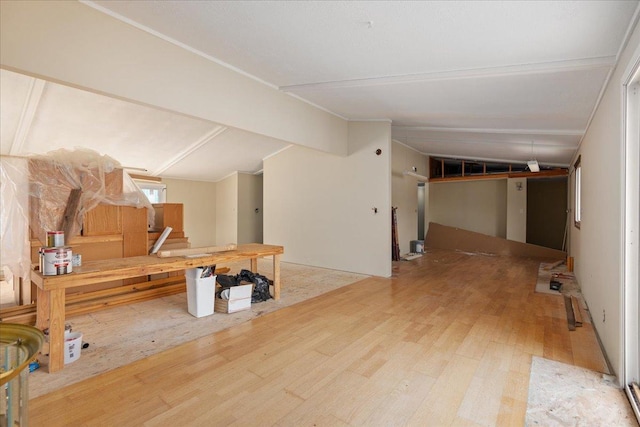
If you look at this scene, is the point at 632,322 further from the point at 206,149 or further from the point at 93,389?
the point at 206,149

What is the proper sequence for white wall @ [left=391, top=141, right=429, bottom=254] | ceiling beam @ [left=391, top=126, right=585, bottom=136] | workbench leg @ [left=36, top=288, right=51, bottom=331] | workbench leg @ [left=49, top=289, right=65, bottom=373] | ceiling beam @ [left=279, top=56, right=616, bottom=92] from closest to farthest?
workbench leg @ [left=49, top=289, right=65, bottom=373] < ceiling beam @ [left=279, top=56, right=616, bottom=92] < workbench leg @ [left=36, top=288, right=51, bottom=331] < ceiling beam @ [left=391, top=126, right=585, bottom=136] < white wall @ [left=391, top=141, right=429, bottom=254]

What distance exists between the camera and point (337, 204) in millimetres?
5977

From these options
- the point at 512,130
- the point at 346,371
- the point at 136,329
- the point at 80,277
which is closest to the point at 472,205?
the point at 512,130

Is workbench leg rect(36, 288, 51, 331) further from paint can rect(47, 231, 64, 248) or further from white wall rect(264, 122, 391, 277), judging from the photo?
white wall rect(264, 122, 391, 277)

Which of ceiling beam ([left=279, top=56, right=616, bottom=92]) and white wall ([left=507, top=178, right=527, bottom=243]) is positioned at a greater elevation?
ceiling beam ([left=279, top=56, right=616, bottom=92])

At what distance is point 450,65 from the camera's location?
2.90m

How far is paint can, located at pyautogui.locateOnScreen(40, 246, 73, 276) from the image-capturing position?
2275 millimetres

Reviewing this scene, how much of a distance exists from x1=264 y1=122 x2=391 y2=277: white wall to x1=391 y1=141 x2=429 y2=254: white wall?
6.38ft

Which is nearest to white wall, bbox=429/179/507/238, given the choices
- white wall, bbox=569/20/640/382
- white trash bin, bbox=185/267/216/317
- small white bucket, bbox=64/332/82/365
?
white wall, bbox=569/20/640/382

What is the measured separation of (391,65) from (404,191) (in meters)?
5.28

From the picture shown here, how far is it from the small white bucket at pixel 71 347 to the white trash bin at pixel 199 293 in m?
1.06

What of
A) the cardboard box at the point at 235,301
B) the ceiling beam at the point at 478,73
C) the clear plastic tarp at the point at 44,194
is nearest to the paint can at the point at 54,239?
the clear plastic tarp at the point at 44,194

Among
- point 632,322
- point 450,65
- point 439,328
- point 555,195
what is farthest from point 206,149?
point 555,195

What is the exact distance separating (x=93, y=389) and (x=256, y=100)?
3.25 meters
